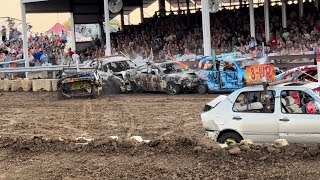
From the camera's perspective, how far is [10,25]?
5447 cm

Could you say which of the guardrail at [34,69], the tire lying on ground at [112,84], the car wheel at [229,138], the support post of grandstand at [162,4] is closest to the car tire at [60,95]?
the tire lying on ground at [112,84]

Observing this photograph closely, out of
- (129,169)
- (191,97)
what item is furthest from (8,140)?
(191,97)

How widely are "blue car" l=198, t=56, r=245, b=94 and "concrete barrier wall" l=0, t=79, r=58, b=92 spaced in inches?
328

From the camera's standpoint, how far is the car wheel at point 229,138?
10.3 meters

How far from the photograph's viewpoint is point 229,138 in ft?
34.2

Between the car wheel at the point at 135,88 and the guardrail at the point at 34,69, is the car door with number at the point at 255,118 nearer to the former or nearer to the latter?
the car wheel at the point at 135,88

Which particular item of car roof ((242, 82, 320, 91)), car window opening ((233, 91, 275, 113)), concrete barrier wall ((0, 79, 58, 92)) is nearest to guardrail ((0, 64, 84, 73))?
concrete barrier wall ((0, 79, 58, 92))

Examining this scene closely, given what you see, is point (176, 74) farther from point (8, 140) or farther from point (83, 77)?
point (8, 140)

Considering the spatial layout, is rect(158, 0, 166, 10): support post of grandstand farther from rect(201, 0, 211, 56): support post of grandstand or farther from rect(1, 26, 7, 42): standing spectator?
rect(1, 26, 7, 42): standing spectator

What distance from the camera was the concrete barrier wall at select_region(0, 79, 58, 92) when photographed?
27094 mm

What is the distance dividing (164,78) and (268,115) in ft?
42.4

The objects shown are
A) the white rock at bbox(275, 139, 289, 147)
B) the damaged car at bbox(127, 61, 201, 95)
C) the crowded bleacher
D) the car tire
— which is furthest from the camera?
the crowded bleacher

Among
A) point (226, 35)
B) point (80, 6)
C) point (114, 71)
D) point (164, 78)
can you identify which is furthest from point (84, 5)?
point (164, 78)

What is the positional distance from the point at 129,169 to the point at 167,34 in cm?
2600
